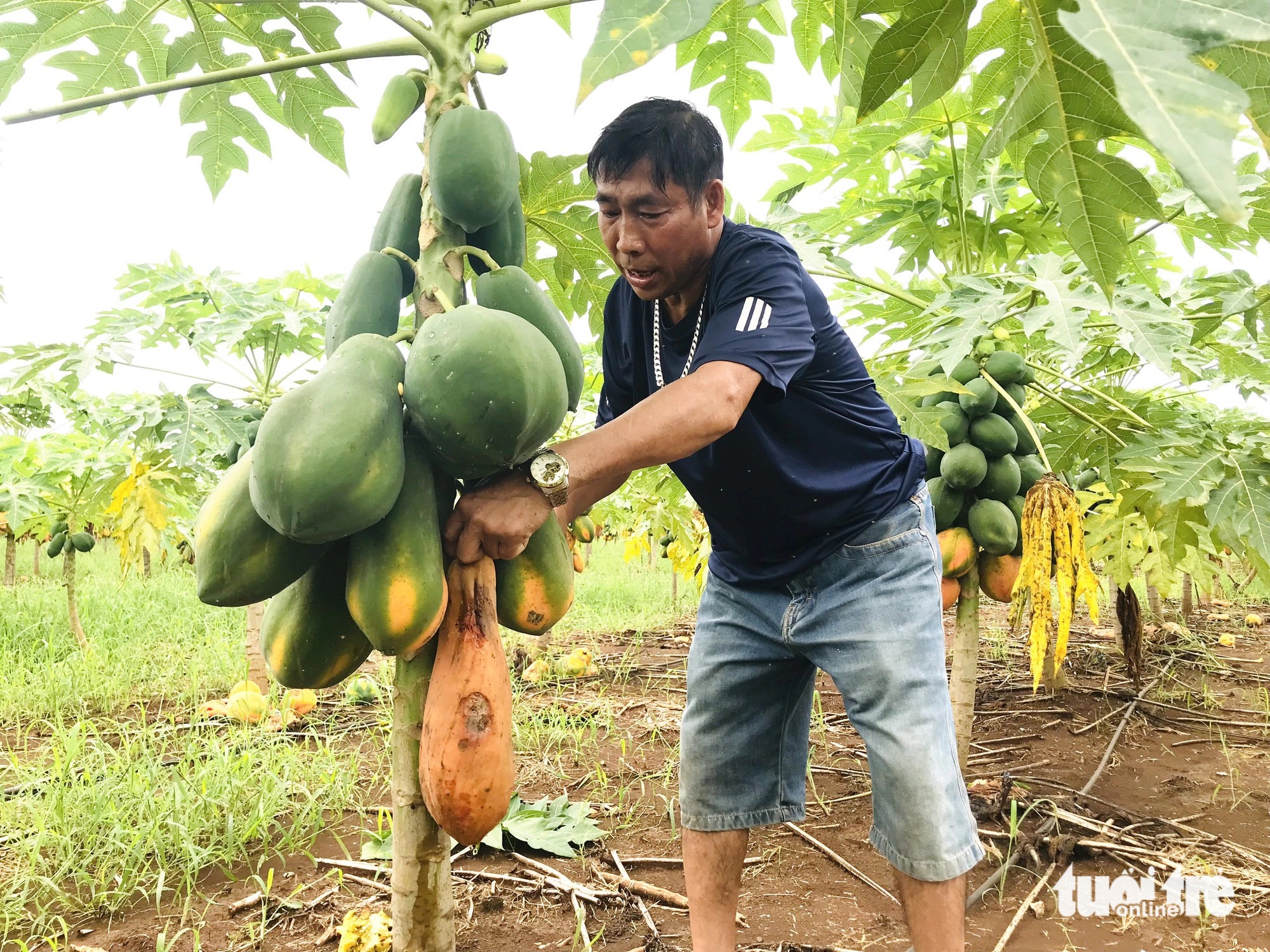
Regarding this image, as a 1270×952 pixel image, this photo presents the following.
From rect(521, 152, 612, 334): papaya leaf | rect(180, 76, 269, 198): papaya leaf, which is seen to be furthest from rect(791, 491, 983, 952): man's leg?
rect(180, 76, 269, 198): papaya leaf

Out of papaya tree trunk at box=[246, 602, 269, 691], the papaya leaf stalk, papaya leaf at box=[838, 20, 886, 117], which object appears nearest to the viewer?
the papaya leaf stalk

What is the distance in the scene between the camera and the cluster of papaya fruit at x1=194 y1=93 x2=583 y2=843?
87cm

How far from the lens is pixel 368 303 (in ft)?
3.63

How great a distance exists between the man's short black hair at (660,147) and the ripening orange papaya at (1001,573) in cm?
197

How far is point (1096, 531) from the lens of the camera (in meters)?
3.07

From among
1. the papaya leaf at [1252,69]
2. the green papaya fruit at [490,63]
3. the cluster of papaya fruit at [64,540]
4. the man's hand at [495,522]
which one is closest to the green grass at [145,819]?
the man's hand at [495,522]

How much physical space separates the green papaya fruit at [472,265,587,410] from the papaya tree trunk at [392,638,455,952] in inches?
16.6

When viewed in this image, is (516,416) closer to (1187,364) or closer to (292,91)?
(292,91)

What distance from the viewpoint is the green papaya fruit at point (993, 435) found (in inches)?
110

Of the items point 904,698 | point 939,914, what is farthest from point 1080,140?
point 939,914

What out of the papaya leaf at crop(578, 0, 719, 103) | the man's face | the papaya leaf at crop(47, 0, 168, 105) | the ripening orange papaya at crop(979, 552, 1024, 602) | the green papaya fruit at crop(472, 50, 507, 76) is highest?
the papaya leaf at crop(47, 0, 168, 105)

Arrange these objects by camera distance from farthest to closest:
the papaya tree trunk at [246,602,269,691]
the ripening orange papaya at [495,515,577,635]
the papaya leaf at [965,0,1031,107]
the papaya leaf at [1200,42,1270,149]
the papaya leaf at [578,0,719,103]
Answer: the papaya tree trunk at [246,602,269,691] < the papaya leaf at [965,0,1031,107] < the ripening orange papaya at [495,515,577,635] < the papaya leaf at [1200,42,1270,149] < the papaya leaf at [578,0,719,103]

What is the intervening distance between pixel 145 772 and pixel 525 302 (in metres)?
2.72

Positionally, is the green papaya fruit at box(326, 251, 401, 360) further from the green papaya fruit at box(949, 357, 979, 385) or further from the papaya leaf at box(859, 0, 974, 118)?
the green papaya fruit at box(949, 357, 979, 385)
